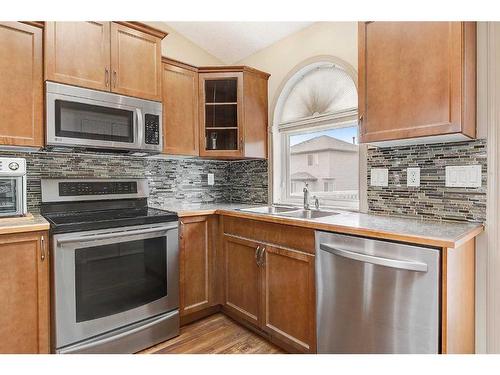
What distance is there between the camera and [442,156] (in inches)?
67.2

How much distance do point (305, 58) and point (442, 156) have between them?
54.7 inches

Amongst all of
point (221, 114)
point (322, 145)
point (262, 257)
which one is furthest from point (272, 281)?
point (221, 114)

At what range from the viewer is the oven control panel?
86.3 inches

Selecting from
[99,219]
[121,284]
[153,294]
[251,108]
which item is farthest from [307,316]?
[251,108]

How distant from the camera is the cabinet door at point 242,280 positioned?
2.12 metres

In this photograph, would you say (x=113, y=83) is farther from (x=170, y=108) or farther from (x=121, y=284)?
(x=121, y=284)

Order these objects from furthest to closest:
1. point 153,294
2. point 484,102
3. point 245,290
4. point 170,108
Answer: point 170,108, point 245,290, point 153,294, point 484,102

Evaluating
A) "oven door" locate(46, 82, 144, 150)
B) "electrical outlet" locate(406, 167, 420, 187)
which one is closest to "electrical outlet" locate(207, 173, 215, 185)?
"oven door" locate(46, 82, 144, 150)

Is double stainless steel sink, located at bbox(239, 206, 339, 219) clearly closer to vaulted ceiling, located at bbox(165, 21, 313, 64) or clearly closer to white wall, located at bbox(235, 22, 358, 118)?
white wall, located at bbox(235, 22, 358, 118)

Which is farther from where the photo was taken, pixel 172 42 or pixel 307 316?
pixel 172 42

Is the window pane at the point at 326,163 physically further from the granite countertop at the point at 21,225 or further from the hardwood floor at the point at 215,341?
the granite countertop at the point at 21,225

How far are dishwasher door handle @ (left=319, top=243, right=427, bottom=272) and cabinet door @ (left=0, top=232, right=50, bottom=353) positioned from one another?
5.15 ft

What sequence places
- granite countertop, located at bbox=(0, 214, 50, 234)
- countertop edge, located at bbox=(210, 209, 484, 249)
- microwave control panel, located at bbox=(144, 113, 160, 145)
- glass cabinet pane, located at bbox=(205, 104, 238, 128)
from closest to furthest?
countertop edge, located at bbox=(210, 209, 484, 249) → granite countertop, located at bbox=(0, 214, 50, 234) → microwave control panel, located at bbox=(144, 113, 160, 145) → glass cabinet pane, located at bbox=(205, 104, 238, 128)

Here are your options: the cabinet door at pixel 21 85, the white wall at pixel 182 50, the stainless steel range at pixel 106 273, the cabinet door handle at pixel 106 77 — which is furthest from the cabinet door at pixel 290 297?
the white wall at pixel 182 50
